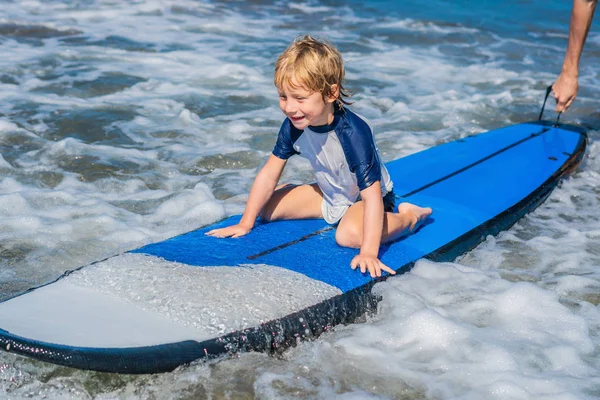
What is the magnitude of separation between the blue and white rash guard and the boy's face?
15cm

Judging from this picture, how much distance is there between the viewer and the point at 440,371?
9.28 feet

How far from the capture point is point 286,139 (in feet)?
11.3

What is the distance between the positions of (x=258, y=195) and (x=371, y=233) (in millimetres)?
649

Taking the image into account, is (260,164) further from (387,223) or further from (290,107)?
(290,107)

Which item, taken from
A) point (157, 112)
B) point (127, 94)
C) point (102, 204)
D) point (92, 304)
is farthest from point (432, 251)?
point (127, 94)

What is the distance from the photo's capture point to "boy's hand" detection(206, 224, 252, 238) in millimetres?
3480

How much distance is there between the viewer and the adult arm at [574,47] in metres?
4.10

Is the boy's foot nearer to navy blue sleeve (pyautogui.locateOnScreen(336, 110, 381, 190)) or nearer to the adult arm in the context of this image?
navy blue sleeve (pyautogui.locateOnScreen(336, 110, 381, 190))

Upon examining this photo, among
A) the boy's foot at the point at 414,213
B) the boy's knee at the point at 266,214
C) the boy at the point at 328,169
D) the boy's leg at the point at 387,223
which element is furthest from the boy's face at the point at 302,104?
the boy's foot at the point at 414,213

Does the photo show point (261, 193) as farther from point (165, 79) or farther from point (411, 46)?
point (411, 46)

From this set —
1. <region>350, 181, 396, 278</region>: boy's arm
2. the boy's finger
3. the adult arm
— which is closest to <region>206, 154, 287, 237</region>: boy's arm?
<region>350, 181, 396, 278</region>: boy's arm

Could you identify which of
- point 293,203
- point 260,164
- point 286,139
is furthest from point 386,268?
point 260,164

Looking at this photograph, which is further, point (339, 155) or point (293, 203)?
point (293, 203)

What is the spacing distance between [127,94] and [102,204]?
2882mm
